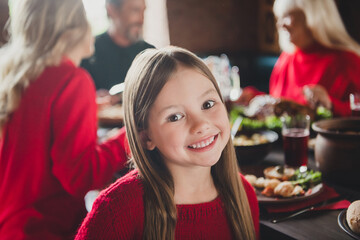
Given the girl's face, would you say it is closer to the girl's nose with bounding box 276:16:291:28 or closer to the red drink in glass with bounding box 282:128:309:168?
the red drink in glass with bounding box 282:128:309:168

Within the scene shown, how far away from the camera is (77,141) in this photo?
1.32 m

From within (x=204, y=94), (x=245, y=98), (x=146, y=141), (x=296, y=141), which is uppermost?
(x=204, y=94)

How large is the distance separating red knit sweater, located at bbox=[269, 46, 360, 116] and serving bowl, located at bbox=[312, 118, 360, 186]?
58.0 inches

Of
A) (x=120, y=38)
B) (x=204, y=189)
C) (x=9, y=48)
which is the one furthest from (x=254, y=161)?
(x=120, y=38)

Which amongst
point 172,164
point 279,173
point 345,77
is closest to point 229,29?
point 345,77

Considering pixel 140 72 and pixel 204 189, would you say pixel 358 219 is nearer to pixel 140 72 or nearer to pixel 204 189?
pixel 204 189

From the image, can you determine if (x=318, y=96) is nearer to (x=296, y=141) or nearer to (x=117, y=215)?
(x=296, y=141)

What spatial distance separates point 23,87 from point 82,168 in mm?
417

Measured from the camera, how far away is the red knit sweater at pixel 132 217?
0.87 meters

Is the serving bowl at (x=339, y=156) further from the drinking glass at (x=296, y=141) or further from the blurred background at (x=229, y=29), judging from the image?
the blurred background at (x=229, y=29)

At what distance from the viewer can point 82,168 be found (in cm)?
133

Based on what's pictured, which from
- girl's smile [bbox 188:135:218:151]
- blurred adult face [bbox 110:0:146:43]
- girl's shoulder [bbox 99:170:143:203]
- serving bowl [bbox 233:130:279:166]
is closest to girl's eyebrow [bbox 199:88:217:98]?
girl's smile [bbox 188:135:218:151]

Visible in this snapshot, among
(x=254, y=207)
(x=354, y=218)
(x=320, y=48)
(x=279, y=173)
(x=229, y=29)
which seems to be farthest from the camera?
(x=229, y=29)

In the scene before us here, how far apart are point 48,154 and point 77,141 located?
0.50 feet
